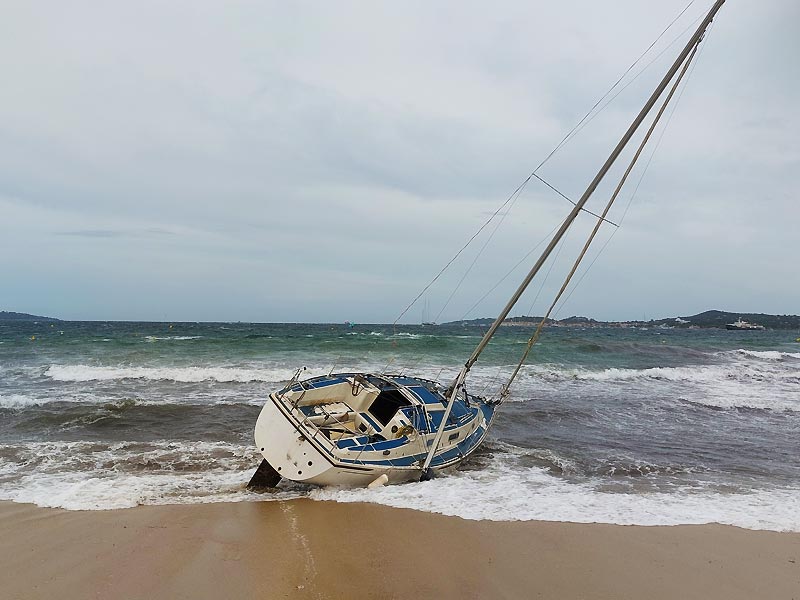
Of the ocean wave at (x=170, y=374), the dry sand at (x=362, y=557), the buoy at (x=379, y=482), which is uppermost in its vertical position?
the ocean wave at (x=170, y=374)

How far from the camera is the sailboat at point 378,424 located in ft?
31.6

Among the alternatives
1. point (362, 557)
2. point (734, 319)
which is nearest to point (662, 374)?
point (362, 557)

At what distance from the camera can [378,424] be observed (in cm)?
1193

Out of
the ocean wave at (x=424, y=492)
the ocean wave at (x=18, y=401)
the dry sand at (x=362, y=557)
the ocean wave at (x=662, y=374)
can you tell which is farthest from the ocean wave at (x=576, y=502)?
the ocean wave at (x=662, y=374)

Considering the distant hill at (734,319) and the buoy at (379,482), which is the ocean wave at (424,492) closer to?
the buoy at (379,482)

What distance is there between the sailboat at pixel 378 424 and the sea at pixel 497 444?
0.42m

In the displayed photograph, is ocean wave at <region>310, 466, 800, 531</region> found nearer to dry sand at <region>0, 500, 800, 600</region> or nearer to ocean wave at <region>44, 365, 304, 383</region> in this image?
dry sand at <region>0, 500, 800, 600</region>

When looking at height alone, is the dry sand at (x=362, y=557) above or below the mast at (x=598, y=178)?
below

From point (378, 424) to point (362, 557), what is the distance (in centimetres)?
500

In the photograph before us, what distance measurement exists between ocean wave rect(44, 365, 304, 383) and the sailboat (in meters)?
13.7

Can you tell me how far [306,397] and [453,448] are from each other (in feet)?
11.8

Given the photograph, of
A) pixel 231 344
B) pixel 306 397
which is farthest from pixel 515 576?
pixel 231 344

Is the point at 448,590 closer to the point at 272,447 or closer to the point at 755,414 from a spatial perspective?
the point at 272,447

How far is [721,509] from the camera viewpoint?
9398mm
